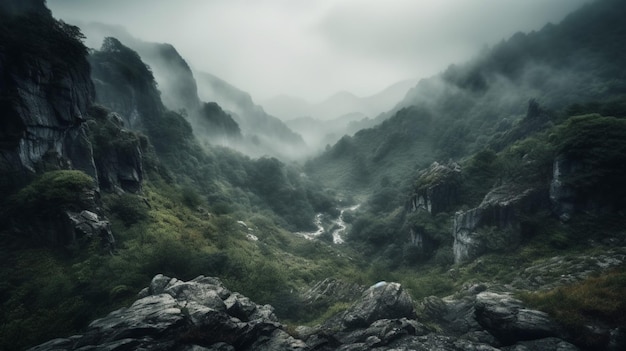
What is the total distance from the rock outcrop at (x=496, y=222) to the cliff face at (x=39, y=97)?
56.5m

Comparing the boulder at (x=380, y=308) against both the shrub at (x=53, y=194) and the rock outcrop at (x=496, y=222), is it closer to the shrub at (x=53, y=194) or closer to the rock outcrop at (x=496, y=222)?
the rock outcrop at (x=496, y=222)

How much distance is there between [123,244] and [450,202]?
57.5 metres

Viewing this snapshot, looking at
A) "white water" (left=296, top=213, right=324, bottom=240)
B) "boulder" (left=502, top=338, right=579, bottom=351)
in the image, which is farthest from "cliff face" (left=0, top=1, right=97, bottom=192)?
"white water" (left=296, top=213, right=324, bottom=240)

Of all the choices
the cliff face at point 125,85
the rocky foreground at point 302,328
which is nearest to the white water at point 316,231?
the cliff face at point 125,85

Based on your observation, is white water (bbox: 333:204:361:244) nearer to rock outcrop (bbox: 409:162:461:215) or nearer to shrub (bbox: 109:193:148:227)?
rock outcrop (bbox: 409:162:461:215)

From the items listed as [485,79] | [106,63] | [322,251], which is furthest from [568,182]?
[485,79]

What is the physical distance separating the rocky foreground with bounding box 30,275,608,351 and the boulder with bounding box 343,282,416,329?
8 centimetres

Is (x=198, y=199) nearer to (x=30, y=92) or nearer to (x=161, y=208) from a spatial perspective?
(x=161, y=208)

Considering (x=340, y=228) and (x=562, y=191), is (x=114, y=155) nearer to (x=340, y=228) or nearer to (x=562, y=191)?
(x=562, y=191)

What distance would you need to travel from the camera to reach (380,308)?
1096 inches

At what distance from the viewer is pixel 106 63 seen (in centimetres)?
9675

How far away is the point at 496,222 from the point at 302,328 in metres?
33.7

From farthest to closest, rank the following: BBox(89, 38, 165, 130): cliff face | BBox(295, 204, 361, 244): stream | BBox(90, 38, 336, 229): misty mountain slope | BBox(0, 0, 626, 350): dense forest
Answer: BBox(295, 204, 361, 244): stream, BBox(90, 38, 336, 229): misty mountain slope, BBox(89, 38, 165, 130): cliff face, BBox(0, 0, 626, 350): dense forest

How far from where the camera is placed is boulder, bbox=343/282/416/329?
88.7 feet
